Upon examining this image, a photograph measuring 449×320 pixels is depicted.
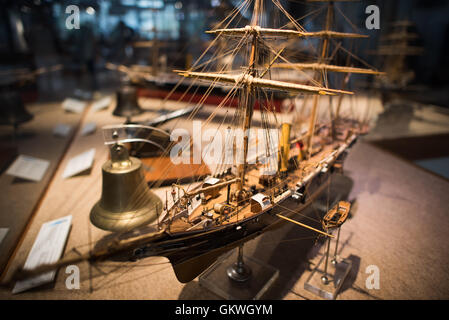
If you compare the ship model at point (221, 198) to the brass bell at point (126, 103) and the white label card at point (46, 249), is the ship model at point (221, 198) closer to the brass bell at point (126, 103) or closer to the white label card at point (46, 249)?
the white label card at point (46, 249)

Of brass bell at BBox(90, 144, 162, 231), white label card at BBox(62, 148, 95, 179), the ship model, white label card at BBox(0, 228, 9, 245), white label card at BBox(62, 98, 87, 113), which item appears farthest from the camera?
white label card at BBox(62, 98, 87, 113)

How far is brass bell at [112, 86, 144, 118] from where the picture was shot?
35.4ft

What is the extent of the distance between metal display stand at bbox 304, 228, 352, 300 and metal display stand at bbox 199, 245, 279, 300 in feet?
2.11

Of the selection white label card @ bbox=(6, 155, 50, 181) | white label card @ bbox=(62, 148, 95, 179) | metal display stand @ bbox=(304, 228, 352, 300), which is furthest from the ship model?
white label card @ bbox=(6, 155, 50, 181)

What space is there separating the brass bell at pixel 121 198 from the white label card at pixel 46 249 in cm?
109

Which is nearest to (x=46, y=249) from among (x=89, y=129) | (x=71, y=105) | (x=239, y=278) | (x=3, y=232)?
(x=3, y=232)

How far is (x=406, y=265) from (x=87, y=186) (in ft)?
24.5

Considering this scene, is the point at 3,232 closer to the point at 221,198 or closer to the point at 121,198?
the point at 121,198

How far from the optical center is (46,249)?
5.23m

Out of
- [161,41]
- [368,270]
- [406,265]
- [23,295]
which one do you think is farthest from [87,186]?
[161,41]

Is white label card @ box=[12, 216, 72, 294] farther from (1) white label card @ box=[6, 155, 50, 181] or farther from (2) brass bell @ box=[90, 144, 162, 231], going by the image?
(1) white label card @ box=[6, 155, 50, 181]
